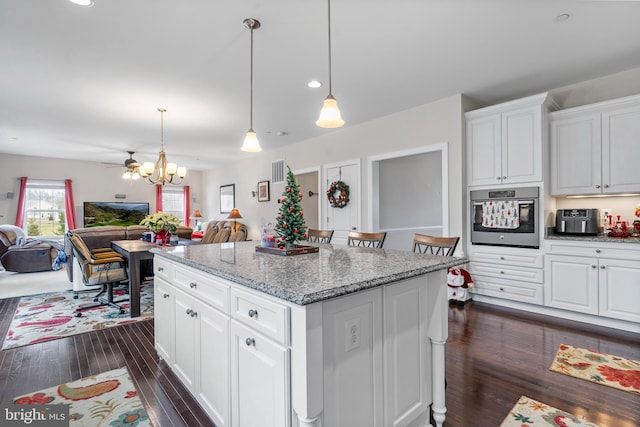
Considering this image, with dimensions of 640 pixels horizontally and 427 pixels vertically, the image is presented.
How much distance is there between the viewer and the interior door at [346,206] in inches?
202

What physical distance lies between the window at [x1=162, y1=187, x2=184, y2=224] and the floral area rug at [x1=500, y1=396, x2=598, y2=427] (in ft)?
32.5

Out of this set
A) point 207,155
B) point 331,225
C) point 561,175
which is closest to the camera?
point 561,175

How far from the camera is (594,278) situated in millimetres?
3100

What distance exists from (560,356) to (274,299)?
102 inches

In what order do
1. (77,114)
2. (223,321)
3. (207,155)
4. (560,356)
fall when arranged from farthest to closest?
(207,155), (77,114), (560,356), (223,321)

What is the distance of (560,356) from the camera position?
2.47 metres

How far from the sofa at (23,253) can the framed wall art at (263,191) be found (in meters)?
4.39

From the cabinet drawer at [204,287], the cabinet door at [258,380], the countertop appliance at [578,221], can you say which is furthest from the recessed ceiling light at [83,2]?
the countertop appliance at [578,221]

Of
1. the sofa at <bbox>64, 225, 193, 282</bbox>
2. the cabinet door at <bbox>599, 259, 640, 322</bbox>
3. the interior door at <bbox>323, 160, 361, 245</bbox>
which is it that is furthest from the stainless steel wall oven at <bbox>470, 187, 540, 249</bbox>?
the sofa at <bbox>64, 225, 193, 282</bbox>

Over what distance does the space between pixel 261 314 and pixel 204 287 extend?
608mm

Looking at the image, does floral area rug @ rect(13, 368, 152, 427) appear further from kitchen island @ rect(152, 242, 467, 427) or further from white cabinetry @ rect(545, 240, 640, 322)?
white cabinetry @ rect(545, 240, 640, 322)

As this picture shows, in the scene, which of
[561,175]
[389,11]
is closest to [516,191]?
[561,175]

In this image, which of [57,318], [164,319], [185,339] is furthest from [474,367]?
[57,318]

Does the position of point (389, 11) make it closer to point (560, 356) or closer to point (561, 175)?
point (561, 175)
